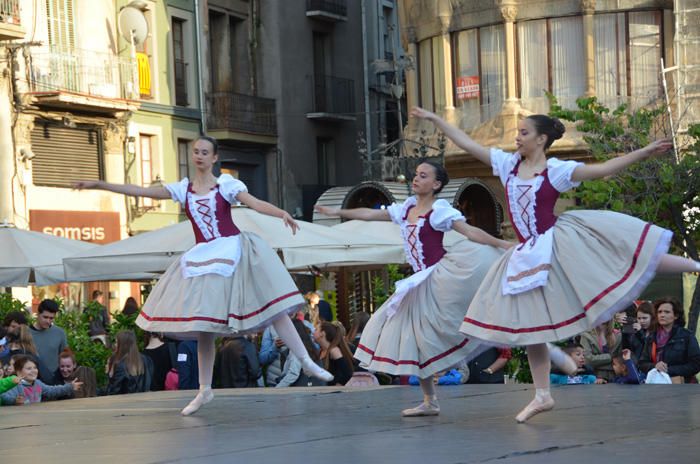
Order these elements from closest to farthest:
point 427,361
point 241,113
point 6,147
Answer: point 427,361 < point 6,147 < point 241,113

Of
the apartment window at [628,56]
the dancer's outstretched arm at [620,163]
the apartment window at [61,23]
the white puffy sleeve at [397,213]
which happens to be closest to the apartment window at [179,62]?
the apartment window at [61,23]

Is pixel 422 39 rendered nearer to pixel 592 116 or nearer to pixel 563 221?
pixel 592 116

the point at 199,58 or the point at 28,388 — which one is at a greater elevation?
the point at 199,58

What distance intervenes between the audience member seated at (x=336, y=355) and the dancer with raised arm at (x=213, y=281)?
12.2 feet

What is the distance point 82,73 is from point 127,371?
21.4 meters

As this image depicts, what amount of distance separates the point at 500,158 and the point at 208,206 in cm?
243

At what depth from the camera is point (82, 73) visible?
117ft

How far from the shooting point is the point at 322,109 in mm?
45531

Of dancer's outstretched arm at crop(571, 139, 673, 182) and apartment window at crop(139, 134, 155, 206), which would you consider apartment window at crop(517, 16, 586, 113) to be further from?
dancer's outstretched arm at crop(571, 139, 673, 182)

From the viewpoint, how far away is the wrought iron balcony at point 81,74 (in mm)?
34406

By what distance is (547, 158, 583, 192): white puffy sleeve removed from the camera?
10.1 metres

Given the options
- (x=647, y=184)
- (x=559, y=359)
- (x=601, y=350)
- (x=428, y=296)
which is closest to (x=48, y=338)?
(x=601, y=350)

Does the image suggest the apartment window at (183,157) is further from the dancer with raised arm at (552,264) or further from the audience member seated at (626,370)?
the dancer with raised arm at (552,264)

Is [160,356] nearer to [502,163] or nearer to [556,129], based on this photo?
[502,163]
